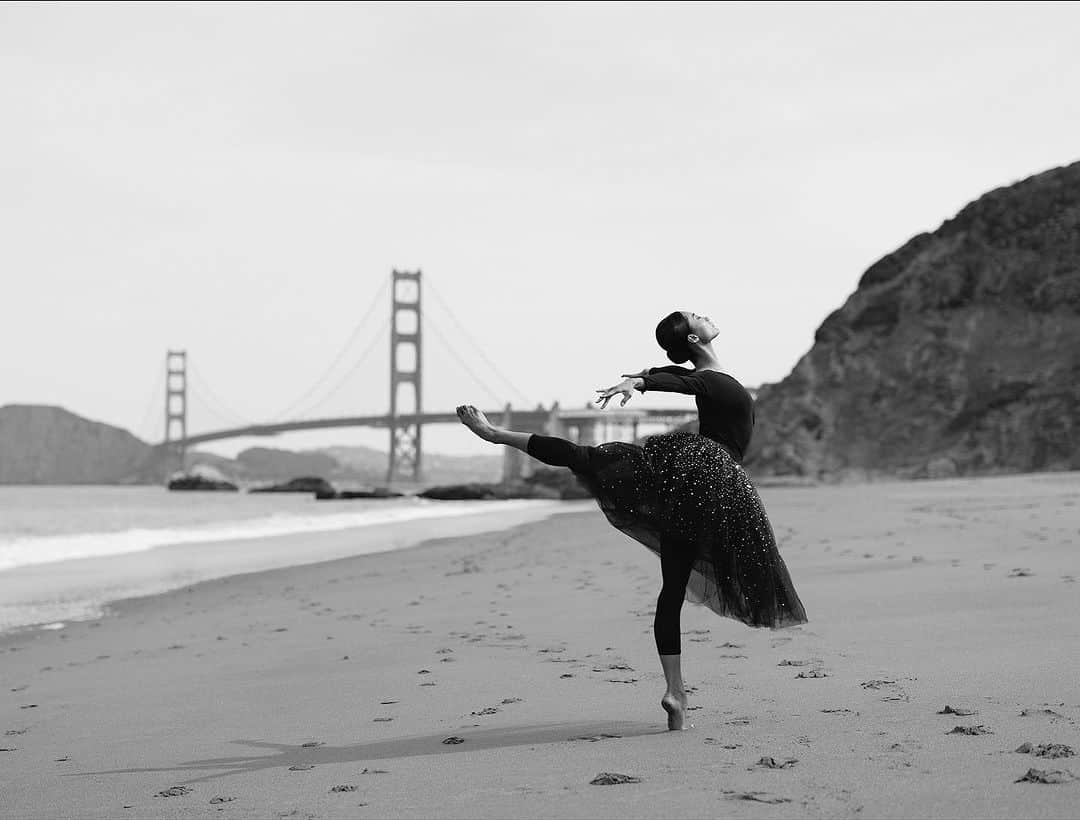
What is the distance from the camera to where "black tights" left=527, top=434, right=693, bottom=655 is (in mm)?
3479

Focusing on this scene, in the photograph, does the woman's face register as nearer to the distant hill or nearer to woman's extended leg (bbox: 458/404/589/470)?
woman's extended leg (bbox: 458/404/589/470)

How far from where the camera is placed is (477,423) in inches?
145

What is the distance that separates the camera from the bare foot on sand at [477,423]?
3.63 metres

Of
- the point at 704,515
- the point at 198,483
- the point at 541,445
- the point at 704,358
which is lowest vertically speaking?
the point at 198,483

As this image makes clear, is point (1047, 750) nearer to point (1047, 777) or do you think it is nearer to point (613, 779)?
point (1047, 777)

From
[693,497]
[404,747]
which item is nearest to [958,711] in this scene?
[693,497]

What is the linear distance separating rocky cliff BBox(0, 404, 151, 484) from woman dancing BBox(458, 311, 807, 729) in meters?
107

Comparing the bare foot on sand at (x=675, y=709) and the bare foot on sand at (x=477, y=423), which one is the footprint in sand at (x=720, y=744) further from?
the bare foot on sand at (x=477, y=423)

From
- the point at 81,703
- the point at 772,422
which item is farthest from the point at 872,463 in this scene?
the point at 81,703

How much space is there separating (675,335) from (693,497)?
0.51 m

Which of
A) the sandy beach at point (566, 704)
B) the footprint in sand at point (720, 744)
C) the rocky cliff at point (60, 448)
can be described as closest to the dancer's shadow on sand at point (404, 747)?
the sandy beach at point (566, 704)

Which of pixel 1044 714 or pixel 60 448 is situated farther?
pixel 60 448

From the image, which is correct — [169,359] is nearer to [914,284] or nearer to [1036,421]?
[914,284]

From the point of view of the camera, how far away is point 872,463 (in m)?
33.4
